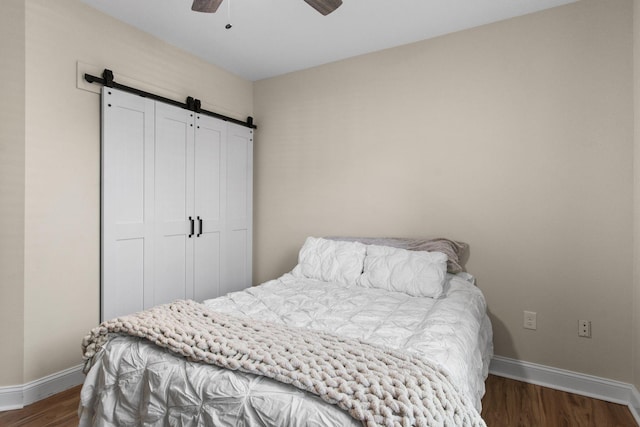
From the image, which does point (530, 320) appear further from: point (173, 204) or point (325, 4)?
point (173, 204)

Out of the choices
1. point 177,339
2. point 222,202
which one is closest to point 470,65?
point 222,202

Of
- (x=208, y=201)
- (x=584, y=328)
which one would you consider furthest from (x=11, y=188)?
(x=584, y=328)

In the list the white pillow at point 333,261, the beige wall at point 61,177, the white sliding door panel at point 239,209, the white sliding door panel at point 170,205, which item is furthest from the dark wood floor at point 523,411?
the white sliding door panel at point 239,209

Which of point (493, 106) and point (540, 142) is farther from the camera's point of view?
point (493, 106)

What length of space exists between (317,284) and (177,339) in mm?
1288

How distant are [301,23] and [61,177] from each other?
1.96 metres

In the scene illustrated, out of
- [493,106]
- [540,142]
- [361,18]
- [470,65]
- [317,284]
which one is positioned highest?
[361,18]

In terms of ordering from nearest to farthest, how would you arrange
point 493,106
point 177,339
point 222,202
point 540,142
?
point 177,339 → point 540,142 → point 493,106 → point 222,202

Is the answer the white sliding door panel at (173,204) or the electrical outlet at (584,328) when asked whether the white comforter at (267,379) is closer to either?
the electrical outlet at (584,328)

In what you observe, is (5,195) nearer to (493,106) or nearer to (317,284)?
(317,284)

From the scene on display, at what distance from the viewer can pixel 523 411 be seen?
2.04 metres

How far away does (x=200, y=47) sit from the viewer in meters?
2.91

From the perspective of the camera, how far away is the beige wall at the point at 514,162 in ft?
7.07

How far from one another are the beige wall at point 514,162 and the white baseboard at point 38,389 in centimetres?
216
